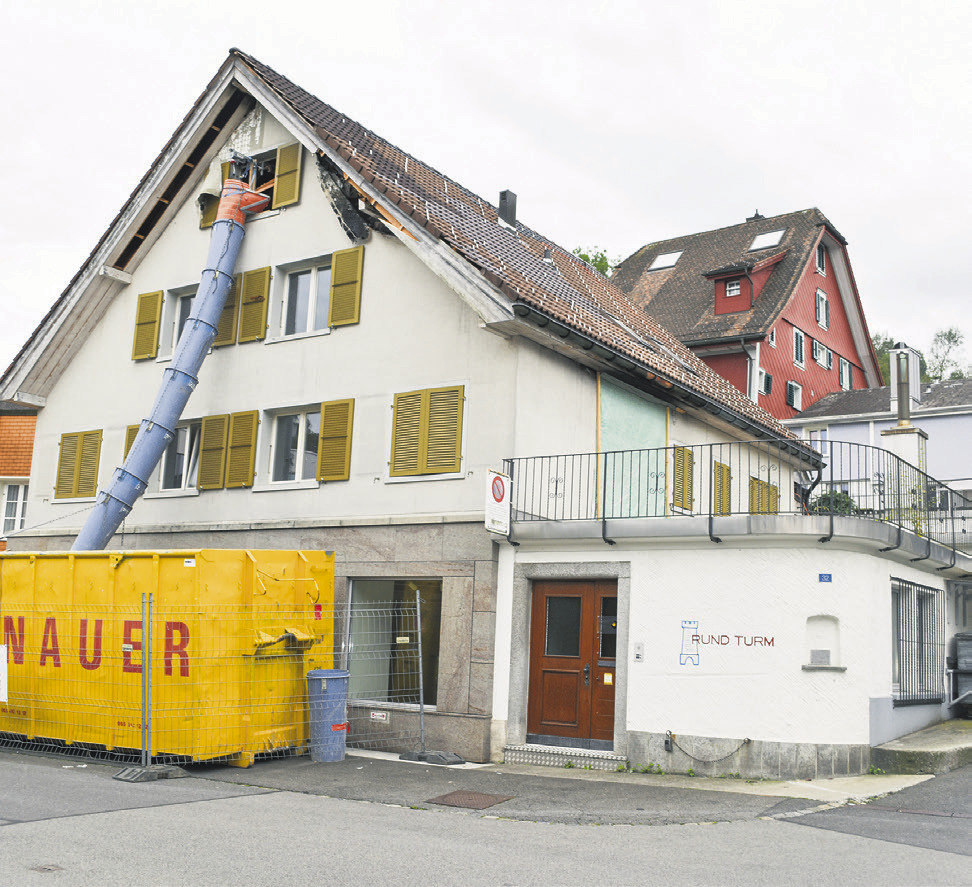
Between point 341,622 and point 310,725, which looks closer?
point 310,725

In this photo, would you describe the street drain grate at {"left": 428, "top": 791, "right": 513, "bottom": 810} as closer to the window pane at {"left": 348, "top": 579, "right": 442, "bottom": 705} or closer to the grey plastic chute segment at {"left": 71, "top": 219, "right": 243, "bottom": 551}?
the window pane at {"left": 348, "top": 579, "right": 442, "bottom": 705}

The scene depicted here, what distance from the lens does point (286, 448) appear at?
1664cm

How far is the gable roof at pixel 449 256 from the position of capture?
46.4 feet

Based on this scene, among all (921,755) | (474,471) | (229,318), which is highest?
(229,318)

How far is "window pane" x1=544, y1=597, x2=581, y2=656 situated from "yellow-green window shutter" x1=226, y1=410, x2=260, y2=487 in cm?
573

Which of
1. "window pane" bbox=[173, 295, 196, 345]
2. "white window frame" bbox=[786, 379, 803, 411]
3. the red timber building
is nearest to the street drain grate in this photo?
"window pane" bbox=[173, 295, 196, 345]

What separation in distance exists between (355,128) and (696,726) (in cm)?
1233

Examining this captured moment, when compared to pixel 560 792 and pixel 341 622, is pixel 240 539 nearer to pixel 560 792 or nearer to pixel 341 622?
pixel 341 622

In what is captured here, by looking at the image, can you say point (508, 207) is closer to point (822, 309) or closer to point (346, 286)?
point (346, 286)

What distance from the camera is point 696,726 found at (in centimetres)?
1204

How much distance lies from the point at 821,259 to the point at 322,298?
24418 millimetres

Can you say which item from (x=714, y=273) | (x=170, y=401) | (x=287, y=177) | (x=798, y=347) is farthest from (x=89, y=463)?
(x=798, y=347)

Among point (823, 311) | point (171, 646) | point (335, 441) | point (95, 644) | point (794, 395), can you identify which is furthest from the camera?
point (823, 311)

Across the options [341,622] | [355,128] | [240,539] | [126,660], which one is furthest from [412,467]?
[355,128]
